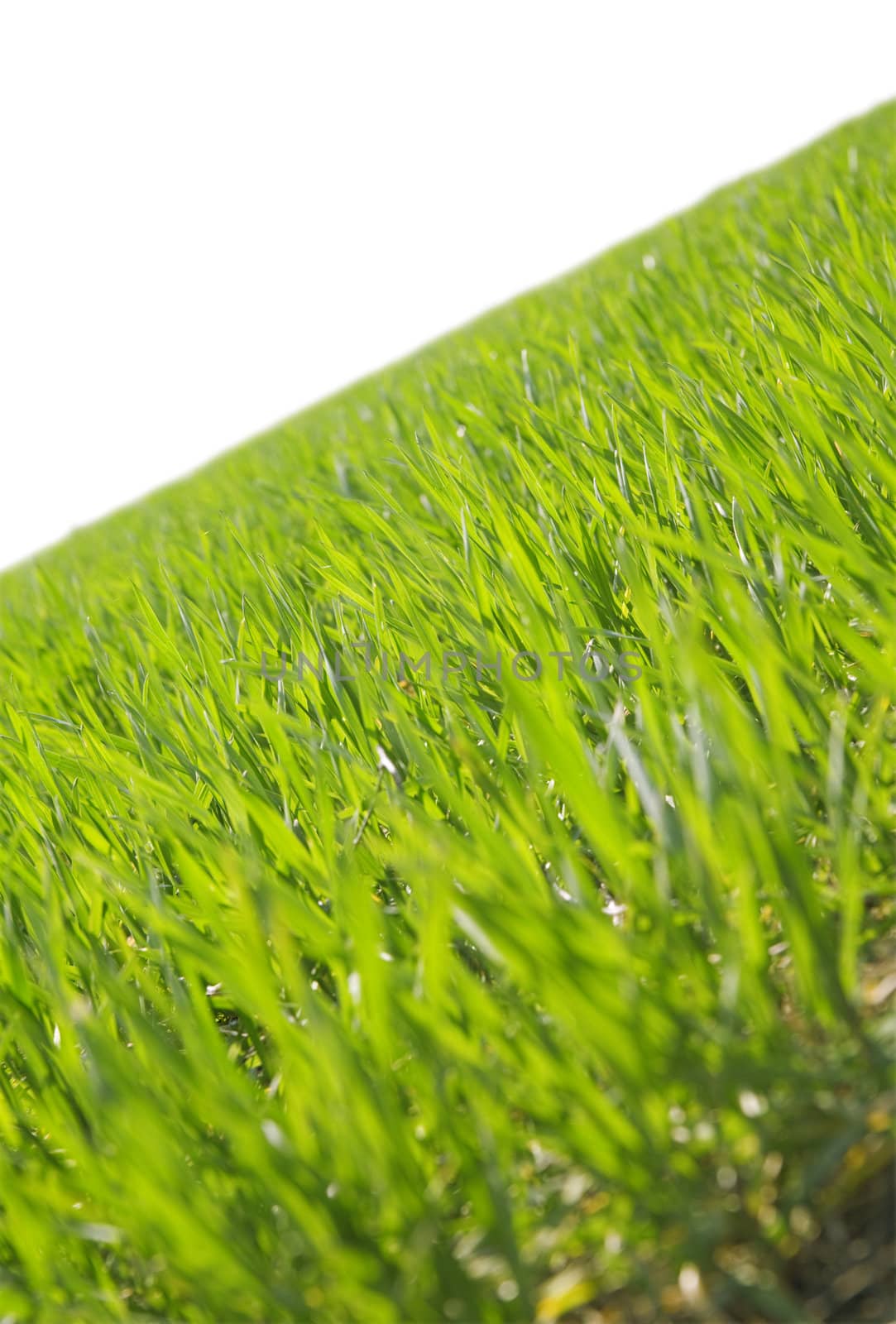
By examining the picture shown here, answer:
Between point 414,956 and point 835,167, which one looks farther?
point 835,167

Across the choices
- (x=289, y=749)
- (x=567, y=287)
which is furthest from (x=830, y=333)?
(x=567, y=287)

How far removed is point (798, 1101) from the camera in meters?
0.47

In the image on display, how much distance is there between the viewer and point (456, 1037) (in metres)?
0.50

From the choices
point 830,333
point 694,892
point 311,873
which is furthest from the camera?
point 830,333

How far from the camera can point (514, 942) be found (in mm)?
485

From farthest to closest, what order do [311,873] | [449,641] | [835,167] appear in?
[835,167] < [449,641] < [311,873]

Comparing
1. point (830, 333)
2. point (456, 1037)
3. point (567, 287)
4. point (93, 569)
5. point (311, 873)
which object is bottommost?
point (456, 1037)

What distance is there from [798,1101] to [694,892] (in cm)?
18

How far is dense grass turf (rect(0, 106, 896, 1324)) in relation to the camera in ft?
1.52

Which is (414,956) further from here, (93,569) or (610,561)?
(93,569)

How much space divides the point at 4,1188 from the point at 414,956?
283 mm

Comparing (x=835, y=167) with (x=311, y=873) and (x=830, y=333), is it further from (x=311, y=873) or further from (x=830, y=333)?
(x=311, y=873)

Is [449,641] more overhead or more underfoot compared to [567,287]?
more underfoot

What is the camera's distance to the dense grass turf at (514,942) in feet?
1.52
